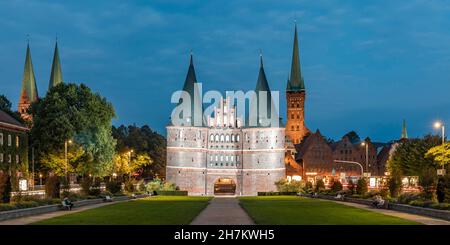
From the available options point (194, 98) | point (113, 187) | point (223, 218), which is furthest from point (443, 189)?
point (194, 98)

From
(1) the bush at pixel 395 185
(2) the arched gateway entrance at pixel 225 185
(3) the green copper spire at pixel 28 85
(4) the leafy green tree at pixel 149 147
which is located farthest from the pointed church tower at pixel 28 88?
(1) the bush at pixel 395 185

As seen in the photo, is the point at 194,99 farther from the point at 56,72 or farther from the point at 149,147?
the point at 56,72

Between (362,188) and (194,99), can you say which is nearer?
(362,188)

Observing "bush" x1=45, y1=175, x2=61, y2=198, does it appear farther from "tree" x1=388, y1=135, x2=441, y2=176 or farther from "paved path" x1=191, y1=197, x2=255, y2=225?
"tree" x1=388, y1=135, x2=441, y2=176

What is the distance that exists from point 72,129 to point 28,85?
87964 millimetres

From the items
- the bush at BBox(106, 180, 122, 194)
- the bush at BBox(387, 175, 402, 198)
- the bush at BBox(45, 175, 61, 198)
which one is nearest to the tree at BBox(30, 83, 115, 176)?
the bush at BBox(106, 180, 122, 194)

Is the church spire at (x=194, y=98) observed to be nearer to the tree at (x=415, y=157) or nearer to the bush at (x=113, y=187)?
the tree at (x=415, y=157)

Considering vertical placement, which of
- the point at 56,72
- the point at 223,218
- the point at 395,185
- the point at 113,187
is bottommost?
the point at 113,187

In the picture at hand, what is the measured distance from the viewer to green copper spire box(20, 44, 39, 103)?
565 ft

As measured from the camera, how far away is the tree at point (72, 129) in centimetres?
9412

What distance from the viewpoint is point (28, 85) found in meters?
176

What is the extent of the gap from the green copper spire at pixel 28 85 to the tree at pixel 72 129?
7530cm
